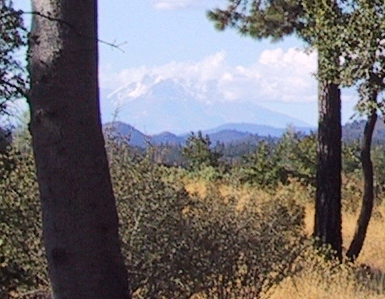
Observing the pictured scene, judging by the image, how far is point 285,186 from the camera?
20875mm

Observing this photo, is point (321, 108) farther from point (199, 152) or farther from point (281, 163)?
point (199, 152)

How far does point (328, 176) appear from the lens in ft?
42.5

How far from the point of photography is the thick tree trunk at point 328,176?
41.3 feet

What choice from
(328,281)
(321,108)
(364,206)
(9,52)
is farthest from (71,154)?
(364,206)

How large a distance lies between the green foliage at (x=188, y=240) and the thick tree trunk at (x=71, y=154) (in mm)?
3092

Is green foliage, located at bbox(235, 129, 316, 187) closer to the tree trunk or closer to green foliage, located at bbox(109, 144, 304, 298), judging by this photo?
the tree trunk

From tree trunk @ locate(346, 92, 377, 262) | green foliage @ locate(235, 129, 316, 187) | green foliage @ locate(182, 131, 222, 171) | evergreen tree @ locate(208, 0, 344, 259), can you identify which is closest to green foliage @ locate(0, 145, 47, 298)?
evergreen tree @ locate(208, 0, 344, 259)

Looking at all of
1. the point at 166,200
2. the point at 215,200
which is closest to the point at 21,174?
the point at 166,200

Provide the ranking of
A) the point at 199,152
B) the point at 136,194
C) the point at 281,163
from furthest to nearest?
the point at 199,152 → the point at 281,163 → the point at 136,194

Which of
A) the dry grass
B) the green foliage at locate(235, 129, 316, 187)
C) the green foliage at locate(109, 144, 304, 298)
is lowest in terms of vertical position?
the dry grass

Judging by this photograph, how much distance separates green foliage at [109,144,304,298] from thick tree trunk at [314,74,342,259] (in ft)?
14.4

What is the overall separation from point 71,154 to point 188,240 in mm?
3584

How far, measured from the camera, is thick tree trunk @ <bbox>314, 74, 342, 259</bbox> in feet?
41.3

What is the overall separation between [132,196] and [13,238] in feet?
3.09
